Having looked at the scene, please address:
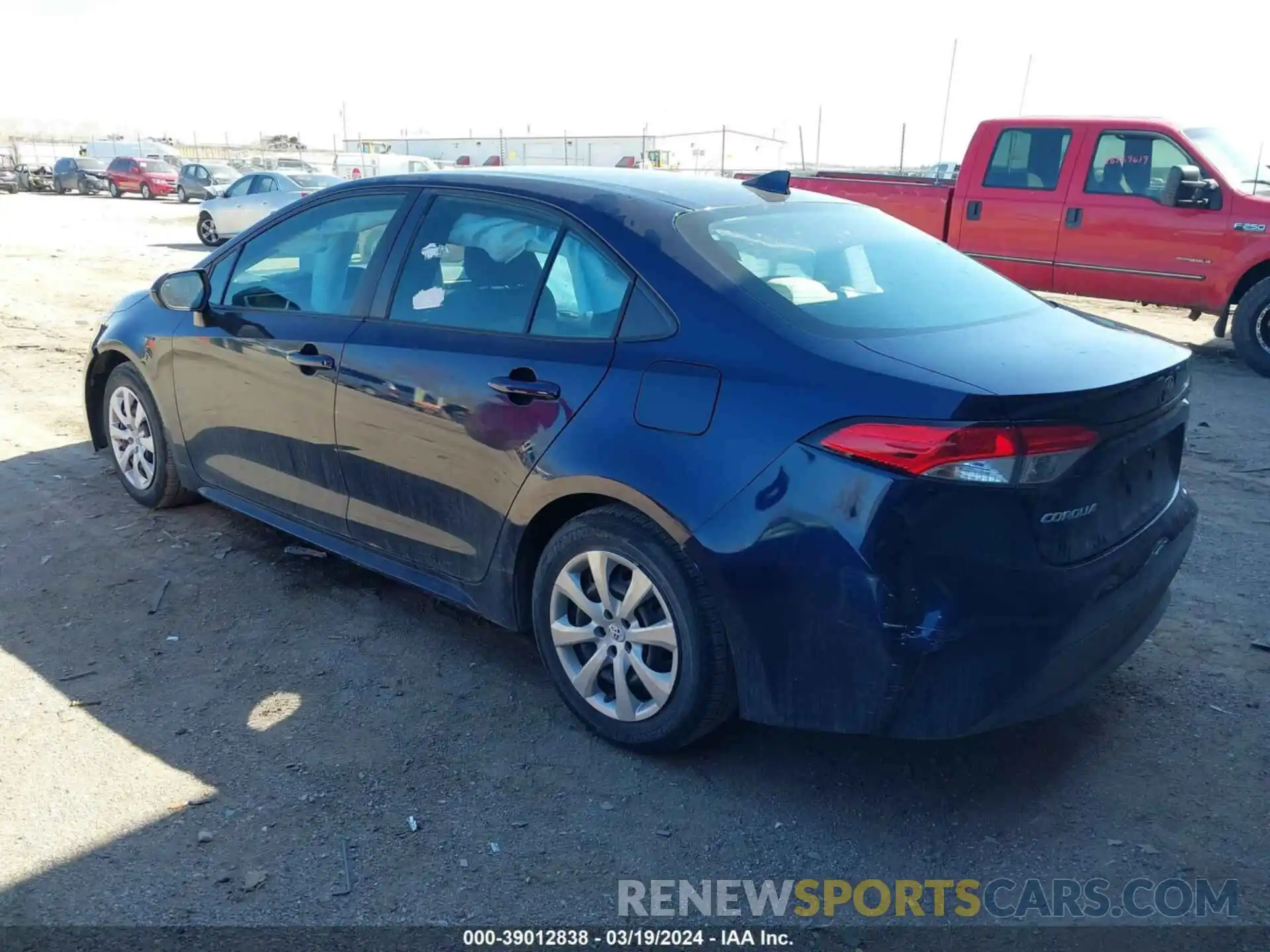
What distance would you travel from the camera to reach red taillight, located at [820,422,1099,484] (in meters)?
2.54

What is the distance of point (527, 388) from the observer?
3260mm

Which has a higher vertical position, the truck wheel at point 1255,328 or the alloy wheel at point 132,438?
the truck wheel at point 1255,328

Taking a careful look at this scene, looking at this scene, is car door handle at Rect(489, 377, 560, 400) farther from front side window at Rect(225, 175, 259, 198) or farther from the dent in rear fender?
front side window at Rect(225, 175, 259, 198)

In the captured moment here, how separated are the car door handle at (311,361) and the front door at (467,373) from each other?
0.32 feet

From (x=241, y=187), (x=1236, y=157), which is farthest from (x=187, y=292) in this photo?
(x=241, y=187)

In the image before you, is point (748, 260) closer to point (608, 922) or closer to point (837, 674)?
point (837, 674)

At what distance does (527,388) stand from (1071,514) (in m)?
1.61

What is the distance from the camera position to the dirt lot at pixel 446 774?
2.72m

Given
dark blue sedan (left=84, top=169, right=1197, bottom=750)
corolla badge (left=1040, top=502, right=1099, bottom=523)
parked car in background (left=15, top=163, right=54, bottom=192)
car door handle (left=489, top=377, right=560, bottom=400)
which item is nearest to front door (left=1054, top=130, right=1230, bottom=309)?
dark blue sedan (left=84, top=169, right=1197, bottom=750)

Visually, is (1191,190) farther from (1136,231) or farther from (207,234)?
(207,234)

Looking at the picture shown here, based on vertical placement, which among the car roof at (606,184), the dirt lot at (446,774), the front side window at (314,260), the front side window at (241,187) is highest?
the car roof at (606,184)

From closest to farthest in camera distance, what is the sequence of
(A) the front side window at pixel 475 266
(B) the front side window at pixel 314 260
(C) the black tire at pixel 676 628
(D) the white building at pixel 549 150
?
(C) the black tire at pixel 676 628, (A) the front side window at pixel 475 266, (B) the front side window at pixel 314 260, (D) the white building at pixel 549 150

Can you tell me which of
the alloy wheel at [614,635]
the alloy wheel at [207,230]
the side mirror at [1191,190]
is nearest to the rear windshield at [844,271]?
the alloy wheel at [614,635]

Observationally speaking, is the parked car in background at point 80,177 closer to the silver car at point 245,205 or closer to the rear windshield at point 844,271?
the silver car at point 245,205
